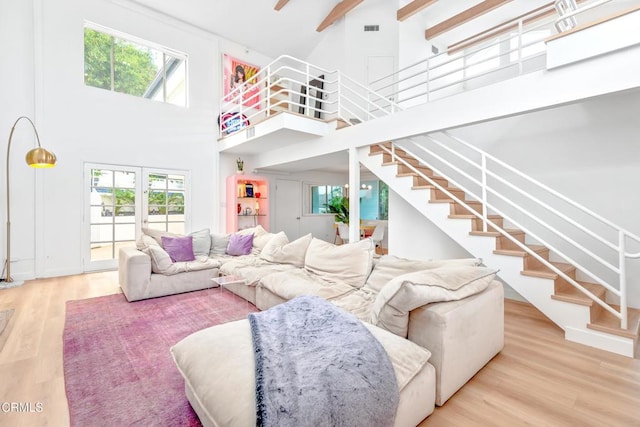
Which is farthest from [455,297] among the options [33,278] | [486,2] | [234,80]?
[234,80]

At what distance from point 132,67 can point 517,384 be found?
7.25 m

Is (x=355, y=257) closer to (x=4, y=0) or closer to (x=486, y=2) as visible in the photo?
(x=486, y=2)

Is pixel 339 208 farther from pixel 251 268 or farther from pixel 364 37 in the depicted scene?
pixel 251 268

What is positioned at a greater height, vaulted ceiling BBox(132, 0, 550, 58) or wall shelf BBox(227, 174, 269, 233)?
vaulted ceiling BBox(132, 0, 550, 58)

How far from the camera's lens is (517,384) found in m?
1.88

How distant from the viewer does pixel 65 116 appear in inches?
187

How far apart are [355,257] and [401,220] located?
2.41 metres

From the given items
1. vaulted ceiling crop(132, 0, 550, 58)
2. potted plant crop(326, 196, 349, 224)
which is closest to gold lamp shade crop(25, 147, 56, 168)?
vaulted ceiling crop(132, 0, 550, 58)

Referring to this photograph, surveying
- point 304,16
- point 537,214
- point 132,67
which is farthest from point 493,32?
point 132,67

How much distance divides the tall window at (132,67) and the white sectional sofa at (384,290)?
353 cm

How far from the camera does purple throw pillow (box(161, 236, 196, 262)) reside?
13.4 ft

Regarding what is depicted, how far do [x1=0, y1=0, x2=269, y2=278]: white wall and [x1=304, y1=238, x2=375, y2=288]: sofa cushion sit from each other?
419cm

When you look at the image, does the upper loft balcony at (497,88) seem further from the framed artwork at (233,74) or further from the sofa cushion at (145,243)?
the sofa cushion at (145,243)

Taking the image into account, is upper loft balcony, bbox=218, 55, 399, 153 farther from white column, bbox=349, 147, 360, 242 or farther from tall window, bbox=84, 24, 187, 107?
tall window, bbox=84, 24, 187, 107
